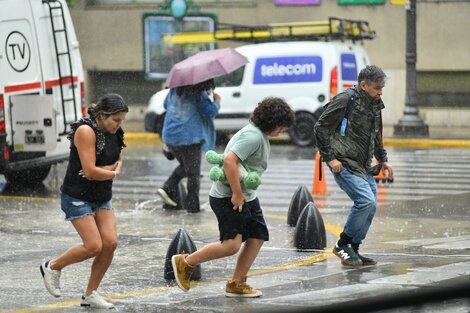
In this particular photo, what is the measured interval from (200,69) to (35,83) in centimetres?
266

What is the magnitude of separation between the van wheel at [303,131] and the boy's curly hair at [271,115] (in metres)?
16.0

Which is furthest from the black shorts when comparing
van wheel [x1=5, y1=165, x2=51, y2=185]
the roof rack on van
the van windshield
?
the van windshield

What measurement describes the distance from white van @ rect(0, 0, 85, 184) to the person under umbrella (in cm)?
208

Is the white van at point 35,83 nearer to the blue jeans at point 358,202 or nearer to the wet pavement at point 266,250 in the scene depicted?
the wet pavement at point 266,250

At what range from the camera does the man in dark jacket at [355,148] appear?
848 centimetres

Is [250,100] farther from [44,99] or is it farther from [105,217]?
[105,217]

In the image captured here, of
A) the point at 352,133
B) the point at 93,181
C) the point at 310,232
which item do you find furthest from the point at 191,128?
the point at 93,181

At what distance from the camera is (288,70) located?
915 inches

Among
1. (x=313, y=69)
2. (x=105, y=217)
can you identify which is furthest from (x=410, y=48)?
(x=105, y=217)

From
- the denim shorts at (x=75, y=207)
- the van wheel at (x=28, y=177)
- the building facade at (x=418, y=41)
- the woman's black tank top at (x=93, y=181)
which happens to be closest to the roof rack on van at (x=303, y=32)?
the building facade at (x=418, y=41)

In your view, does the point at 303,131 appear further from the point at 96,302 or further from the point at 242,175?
the point at 96,302

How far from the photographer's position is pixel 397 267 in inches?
325

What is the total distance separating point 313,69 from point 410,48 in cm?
365

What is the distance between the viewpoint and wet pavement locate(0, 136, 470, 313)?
23.2 feet
